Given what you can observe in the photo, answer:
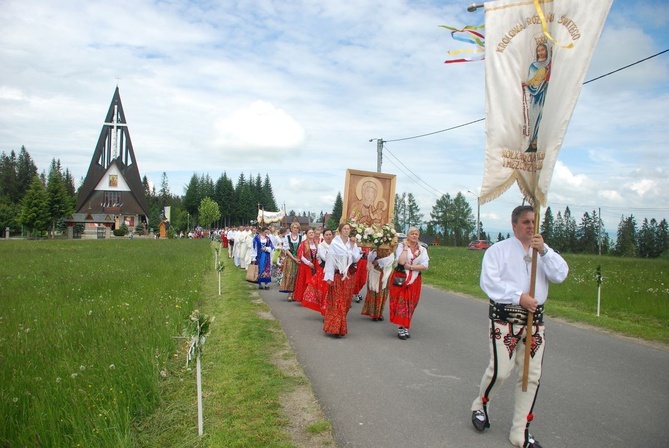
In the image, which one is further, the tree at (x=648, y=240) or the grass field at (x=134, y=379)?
the tree at (x=648, y=240)

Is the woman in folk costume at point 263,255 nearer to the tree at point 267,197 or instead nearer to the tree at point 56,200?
the tree at point 56,200

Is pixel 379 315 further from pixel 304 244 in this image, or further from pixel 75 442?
pixel 75 442

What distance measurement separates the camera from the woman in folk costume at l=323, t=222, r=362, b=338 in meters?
8.85

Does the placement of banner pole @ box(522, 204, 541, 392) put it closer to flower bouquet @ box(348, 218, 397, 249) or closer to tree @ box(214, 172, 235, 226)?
flower bouquet @ box(348, 218, 397, 249)

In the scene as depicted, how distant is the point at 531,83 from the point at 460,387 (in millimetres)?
3333

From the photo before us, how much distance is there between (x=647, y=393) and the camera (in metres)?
5.88

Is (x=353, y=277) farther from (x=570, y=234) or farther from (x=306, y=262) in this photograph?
(x=570, y=234)

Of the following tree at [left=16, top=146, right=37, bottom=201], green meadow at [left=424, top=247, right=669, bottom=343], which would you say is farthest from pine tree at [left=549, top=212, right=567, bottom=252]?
tree at [left=16, top=146, right=37, bottom=201]

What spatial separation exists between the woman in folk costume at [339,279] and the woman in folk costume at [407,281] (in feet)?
2.47

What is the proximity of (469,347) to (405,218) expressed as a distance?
351 ft

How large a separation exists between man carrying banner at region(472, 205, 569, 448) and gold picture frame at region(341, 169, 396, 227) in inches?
233

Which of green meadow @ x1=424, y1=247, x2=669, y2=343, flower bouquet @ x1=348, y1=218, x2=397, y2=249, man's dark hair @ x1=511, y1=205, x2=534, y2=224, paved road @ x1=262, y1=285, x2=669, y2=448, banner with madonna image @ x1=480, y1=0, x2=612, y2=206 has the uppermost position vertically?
banner with madonna image @ x1=480, y1=0, x2=612, y2=206

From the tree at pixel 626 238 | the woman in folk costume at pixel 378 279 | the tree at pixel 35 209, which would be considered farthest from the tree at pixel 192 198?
the woman in folk costume at pixel 378 279

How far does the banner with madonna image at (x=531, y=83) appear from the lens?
14.3ft
